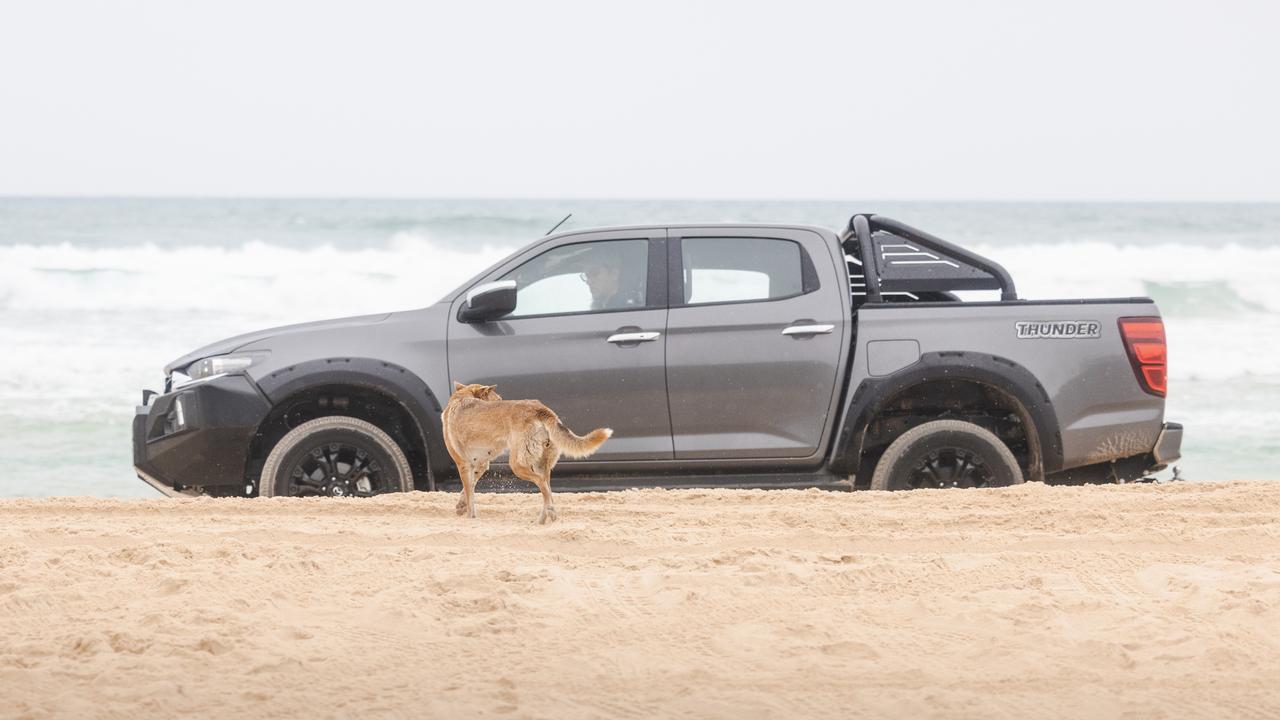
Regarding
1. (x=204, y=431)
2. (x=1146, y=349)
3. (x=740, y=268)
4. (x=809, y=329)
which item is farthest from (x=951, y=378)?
(x=204, y=431)

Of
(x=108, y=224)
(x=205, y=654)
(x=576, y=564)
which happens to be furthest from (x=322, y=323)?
(x=108, y=224)

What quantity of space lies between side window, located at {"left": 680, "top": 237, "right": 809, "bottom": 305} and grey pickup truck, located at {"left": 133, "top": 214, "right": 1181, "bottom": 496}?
0.01 m

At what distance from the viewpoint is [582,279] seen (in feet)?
21.6

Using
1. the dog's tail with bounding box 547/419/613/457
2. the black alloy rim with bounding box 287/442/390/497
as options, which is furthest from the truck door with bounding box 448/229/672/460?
the dog's tail with bounding box 547/419/613/457

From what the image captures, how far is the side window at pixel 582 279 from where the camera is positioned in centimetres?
655

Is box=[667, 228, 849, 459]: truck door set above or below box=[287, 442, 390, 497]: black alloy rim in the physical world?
above

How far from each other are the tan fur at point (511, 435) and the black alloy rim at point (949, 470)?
1.74 metres

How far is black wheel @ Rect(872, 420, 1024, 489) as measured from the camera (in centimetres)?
648

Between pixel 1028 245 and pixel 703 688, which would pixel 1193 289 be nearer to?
pixel 1028 245

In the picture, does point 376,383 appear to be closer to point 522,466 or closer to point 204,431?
point 204,431

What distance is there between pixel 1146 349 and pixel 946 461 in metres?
1.09

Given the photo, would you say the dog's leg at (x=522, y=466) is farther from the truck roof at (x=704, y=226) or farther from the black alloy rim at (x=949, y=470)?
the black alloy rim at (x=949, y=470)

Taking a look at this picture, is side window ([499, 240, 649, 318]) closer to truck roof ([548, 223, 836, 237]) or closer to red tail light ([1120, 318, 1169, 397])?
truck roof ([548, 223, 836, 237])

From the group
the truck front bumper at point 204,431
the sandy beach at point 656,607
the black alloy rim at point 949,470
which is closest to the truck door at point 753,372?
the sandy beach at point 656,607
